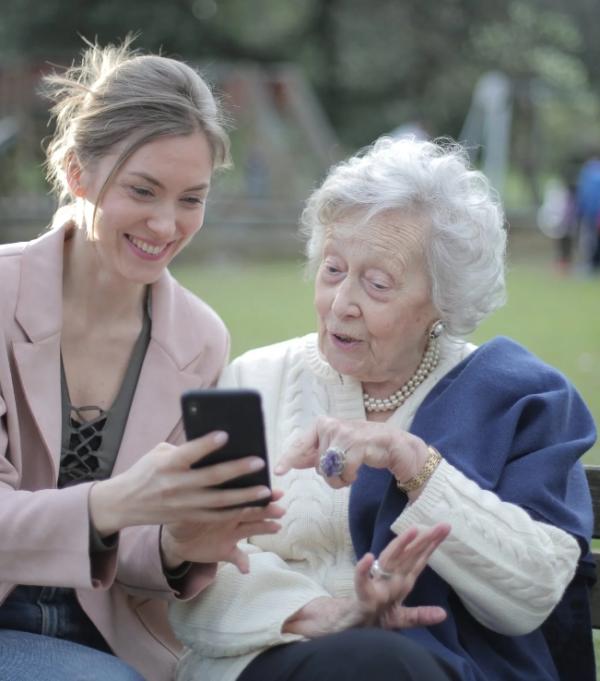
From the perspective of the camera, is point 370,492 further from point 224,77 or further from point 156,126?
point 224,77

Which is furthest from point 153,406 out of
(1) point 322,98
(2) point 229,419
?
(1) point 322,98

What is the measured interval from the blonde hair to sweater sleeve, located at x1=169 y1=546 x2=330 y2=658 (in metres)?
1.05

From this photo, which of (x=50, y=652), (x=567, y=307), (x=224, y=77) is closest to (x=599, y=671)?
(x=50, y=652)

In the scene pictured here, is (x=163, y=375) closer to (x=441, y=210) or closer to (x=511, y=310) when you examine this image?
(x=441, y=210)

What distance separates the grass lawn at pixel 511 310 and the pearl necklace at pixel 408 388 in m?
4.08

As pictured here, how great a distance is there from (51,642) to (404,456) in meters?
0.93

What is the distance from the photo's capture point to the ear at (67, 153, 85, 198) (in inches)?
140

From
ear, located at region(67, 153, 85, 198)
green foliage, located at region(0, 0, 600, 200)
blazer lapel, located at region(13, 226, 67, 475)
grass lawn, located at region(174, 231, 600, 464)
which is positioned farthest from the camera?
green foliage, located at region(0, 0, 600, 200)

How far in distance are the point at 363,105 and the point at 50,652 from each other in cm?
3657

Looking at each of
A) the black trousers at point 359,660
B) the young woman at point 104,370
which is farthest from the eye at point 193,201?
the black trousers at point 359,660

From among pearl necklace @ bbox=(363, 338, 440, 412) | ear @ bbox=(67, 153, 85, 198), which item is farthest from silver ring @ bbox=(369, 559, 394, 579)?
ear @ bbox=(67, 153, 85, 198)

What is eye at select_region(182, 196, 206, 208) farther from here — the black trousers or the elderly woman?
the black trousers

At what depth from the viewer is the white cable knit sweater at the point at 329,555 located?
3064 mm

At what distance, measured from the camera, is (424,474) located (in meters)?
3.10
